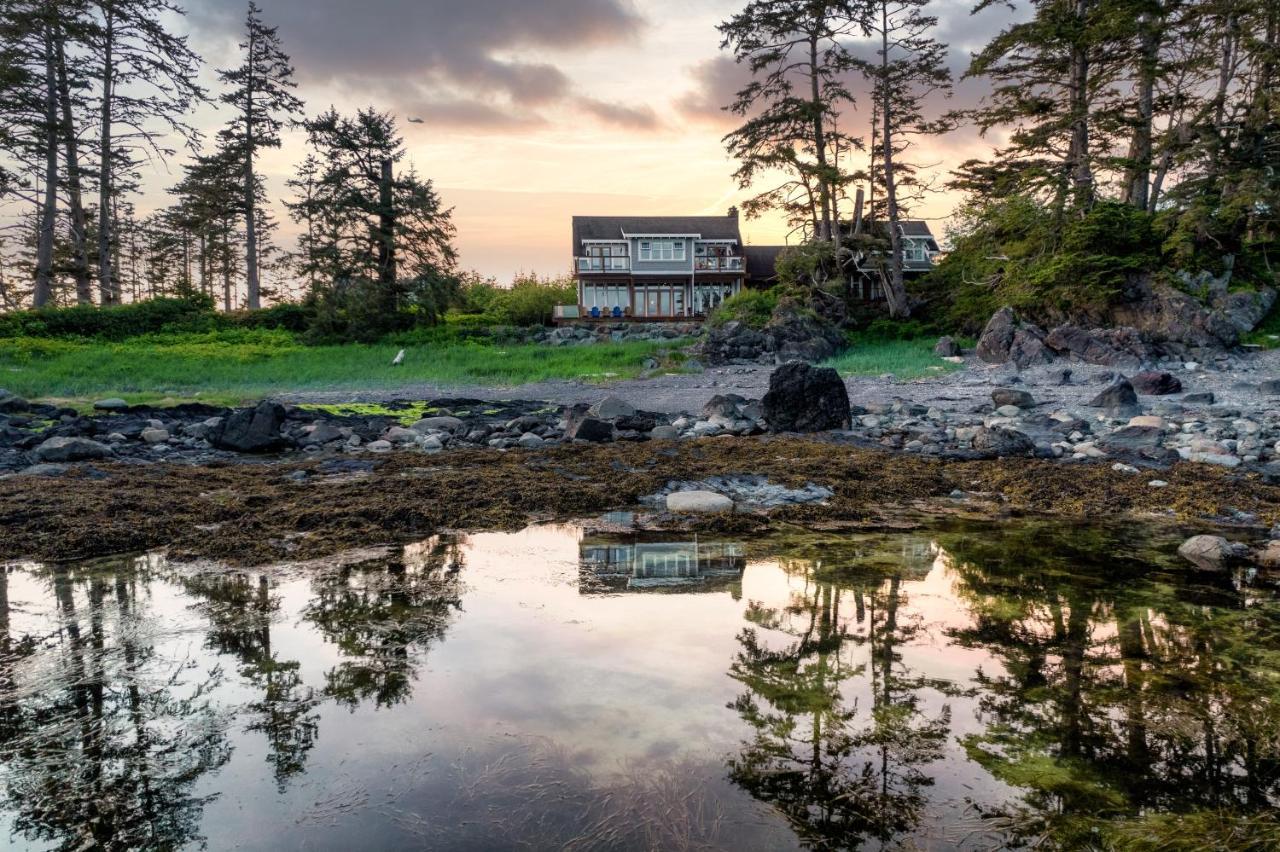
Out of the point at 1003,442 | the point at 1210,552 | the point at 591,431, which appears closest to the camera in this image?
the point at 1210,552

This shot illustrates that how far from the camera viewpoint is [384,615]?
470 cm

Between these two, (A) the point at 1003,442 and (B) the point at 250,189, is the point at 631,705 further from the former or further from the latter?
(B) the point at 250,189

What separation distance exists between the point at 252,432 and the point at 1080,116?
2618cm

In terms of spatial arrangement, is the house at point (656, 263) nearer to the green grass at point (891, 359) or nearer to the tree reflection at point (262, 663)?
the green grass at point (891, 359)


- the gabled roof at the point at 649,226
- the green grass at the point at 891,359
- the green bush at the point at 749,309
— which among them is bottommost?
the green grass at the point at 891,359

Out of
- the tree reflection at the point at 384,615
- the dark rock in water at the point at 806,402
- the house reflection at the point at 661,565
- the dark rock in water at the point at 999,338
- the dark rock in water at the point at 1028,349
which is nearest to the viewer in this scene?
the tree reflection at the point at 384,615

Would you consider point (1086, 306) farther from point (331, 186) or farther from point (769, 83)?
point (331, 186)

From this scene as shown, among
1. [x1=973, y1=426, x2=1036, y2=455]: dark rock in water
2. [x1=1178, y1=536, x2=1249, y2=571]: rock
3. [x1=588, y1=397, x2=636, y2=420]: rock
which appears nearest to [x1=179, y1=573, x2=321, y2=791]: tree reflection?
[x1=1178, y1=536, x2=1249, y2=571]: rock

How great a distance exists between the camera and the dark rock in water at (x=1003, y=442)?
10.5 m

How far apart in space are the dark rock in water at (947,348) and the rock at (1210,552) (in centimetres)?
1956

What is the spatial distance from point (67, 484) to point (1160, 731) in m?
9.70

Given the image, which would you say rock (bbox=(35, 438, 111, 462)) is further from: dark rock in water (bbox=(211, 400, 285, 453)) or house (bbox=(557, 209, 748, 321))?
house (bbox=(557, 209, 748, 321))

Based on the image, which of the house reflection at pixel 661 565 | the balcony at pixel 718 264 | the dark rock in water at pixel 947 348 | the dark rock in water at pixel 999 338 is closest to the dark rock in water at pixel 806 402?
the house reflection at pixel 661 565

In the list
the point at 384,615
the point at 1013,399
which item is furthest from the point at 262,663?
the point at 1013,399
